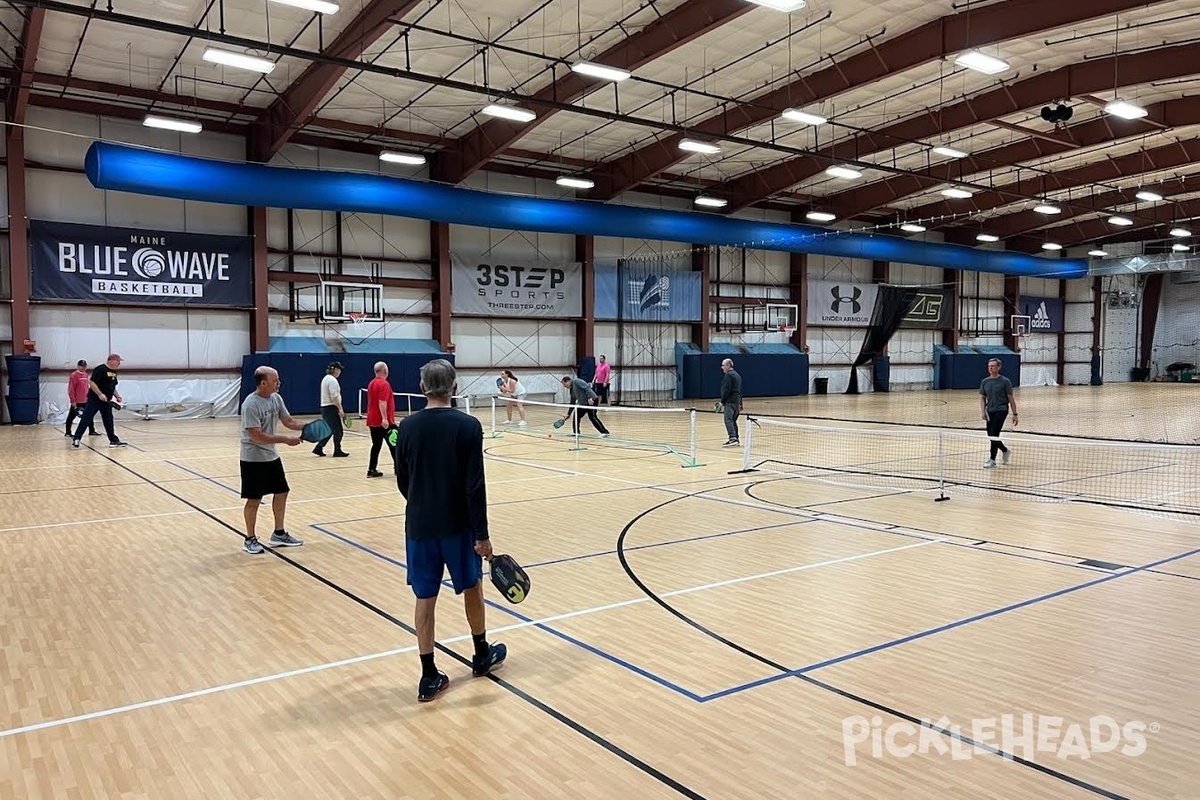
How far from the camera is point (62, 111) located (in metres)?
23.7

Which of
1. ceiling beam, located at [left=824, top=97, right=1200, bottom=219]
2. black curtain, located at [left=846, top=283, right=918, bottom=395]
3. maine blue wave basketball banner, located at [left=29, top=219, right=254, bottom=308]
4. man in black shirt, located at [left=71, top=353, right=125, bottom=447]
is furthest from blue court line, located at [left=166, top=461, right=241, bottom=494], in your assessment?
black curtain, located at [left=846, top=283, right=918, bottom=395]

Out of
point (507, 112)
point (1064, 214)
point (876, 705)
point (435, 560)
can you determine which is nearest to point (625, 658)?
point (435, 560)

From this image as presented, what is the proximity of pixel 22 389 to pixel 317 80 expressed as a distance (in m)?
11.5

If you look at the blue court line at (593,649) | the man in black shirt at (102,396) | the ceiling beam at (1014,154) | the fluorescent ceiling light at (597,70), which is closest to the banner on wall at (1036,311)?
the ceiling beam at (1014,154)

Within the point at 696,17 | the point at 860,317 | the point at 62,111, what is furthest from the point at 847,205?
the point at 62,111

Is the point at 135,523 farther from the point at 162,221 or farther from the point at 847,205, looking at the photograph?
the point at 847,205

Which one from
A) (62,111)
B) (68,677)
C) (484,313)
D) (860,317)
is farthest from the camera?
(860,317)

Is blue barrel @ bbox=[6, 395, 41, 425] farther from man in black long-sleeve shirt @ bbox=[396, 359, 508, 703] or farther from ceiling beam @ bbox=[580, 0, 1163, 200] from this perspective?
man in black long-sleeve shirt @ bbox=[396, 359, 508, 703]

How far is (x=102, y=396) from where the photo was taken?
1677 cm

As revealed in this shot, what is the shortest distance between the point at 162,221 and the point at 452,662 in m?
24.6

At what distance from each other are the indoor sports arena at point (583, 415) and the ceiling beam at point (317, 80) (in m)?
0.14

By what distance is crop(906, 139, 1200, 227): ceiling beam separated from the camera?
3012cm

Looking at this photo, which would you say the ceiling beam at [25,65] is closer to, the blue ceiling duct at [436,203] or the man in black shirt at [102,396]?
the blue ceiling duct at [436,203]

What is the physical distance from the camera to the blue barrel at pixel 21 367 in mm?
22062
